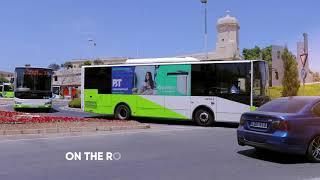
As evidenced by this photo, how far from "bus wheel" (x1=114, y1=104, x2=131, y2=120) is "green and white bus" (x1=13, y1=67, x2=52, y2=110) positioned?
25.8 ft

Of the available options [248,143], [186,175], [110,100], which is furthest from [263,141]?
[110,100]

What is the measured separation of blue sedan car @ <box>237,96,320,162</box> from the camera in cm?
1023

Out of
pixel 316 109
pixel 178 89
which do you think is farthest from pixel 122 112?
pixel 316 109

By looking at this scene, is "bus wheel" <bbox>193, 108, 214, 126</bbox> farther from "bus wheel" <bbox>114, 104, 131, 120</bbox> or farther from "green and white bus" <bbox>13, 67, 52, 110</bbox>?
"green and white bus" <bbox>13, 67, 52, 110</bbox>

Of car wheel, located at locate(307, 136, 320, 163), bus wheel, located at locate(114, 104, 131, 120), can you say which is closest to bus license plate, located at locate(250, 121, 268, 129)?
car wheel, located at locate(307, 136, 320, 163)

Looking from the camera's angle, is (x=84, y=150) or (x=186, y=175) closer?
(x=186, y=175)

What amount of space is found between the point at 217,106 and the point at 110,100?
5610 mm

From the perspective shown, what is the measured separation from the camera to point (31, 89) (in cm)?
2867

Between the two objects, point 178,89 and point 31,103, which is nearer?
point 178,89

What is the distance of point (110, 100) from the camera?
22906mm

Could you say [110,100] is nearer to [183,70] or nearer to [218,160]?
[183,70]

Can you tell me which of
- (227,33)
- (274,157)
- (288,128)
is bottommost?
(274,157)

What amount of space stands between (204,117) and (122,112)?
445 cm

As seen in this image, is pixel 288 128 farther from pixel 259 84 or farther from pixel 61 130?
pixel 259 84
